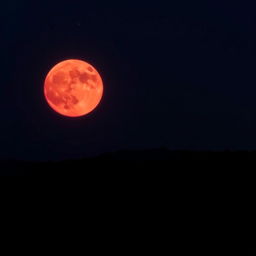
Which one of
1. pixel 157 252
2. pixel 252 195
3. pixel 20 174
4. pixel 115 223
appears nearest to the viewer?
pixel 157 252

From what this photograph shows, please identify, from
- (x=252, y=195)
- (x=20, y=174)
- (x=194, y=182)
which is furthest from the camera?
(x=20, y=174)

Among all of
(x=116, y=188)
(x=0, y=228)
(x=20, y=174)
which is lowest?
(x=0, y=228)

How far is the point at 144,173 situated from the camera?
9.04 m

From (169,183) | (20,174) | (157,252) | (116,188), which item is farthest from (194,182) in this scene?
(20,174)

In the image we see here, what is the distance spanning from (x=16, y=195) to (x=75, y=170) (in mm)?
1658

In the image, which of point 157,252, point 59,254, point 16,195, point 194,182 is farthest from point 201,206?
point 16,195

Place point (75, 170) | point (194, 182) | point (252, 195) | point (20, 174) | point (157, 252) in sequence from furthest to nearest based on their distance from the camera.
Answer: point (20, 174) < point (75, 170) < point (194, 182) < point (252, 195) < point (157, 252)

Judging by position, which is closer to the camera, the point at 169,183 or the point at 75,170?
the point at 169,183

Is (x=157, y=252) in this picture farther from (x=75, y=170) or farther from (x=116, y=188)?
(x=75, y=170)

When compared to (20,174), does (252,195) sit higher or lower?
lower

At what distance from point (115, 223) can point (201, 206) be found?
1.82 m

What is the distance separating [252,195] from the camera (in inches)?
314

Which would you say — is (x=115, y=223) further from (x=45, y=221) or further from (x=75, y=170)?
(x=75, y=170)

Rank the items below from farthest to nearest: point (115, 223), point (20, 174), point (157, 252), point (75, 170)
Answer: point (20, 174), point (75, 170), point (115, 223), point (157, 252)
